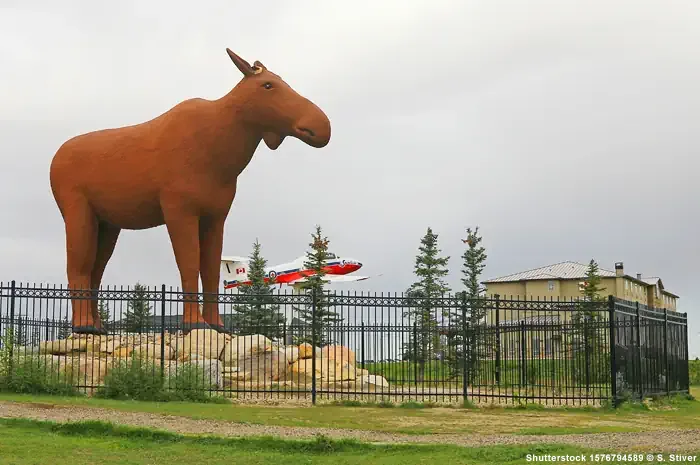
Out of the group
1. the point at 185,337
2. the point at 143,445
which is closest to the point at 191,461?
the point at 143,445

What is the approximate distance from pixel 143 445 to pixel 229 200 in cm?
927

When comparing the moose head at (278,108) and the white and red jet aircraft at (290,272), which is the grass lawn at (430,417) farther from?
the white and red jet aircraft at (290,272)

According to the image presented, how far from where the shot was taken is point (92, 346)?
17.8 metres

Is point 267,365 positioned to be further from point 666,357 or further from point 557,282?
point 557,282

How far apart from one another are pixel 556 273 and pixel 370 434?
161 ft

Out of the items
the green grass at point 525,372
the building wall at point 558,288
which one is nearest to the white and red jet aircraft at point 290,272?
the building wall at point 558,288

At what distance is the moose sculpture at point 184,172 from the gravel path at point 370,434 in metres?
5.50

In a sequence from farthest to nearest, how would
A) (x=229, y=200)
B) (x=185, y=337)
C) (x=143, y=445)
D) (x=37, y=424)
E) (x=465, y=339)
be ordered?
1. (x=229, y=200)
2. (x=185, y=337)
3. (x=465, y=339)
4. (x=37, y=424)
5. (x=143, y=445)

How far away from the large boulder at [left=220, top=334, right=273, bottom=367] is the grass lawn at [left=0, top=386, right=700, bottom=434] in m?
3.12

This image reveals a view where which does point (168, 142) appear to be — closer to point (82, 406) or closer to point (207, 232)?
point (207, 232)

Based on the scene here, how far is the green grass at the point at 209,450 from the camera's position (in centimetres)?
877

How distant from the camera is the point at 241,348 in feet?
58.3

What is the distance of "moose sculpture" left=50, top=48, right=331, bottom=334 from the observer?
17.6 meters
